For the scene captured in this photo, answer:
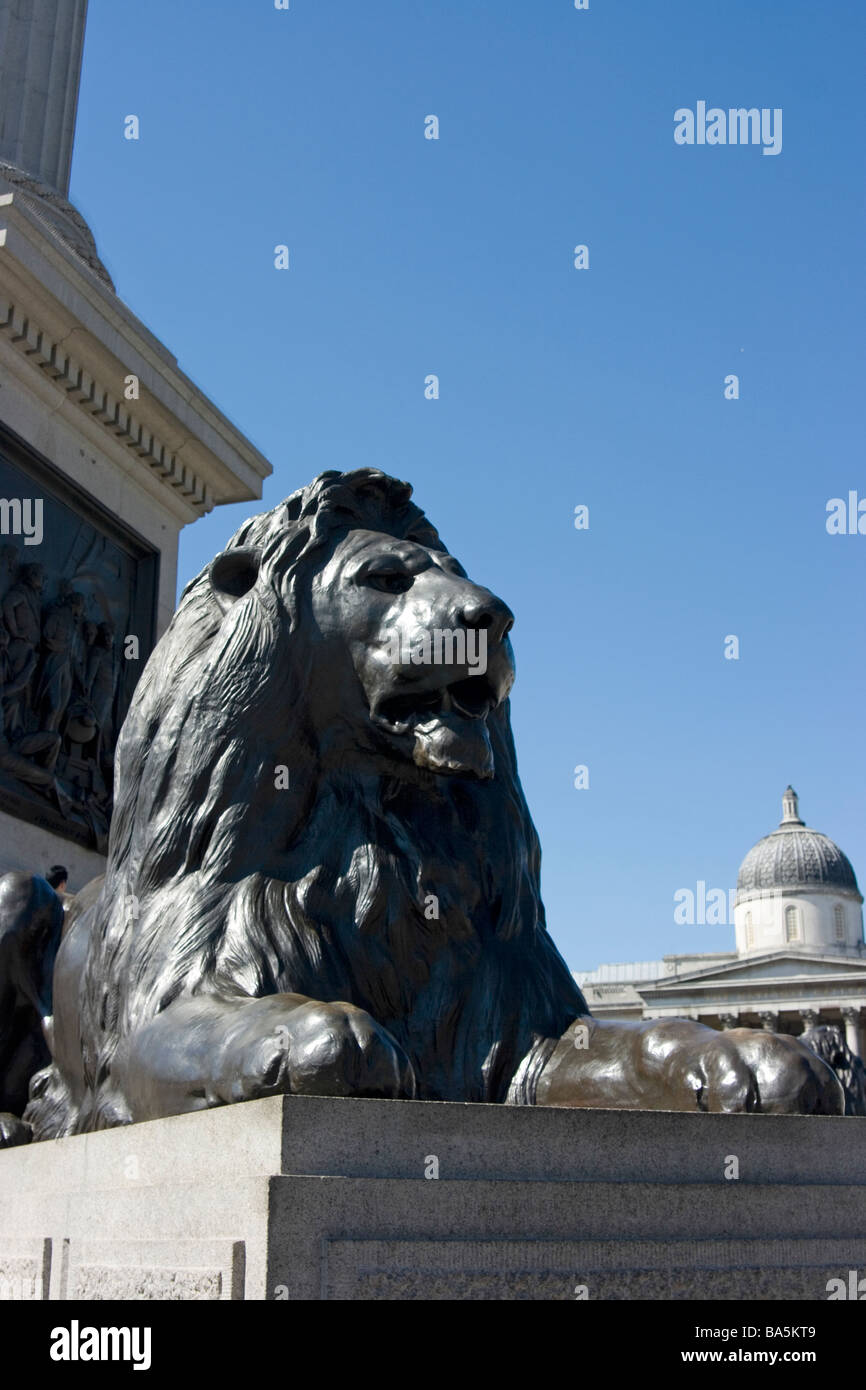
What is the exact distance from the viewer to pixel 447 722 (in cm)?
354

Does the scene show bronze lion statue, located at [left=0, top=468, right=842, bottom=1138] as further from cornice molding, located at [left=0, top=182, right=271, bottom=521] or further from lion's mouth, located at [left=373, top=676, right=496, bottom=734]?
cornice molding, located at [left=0, top=182, right=271, bottom=521]

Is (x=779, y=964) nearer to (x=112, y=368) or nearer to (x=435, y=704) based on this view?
(x=112, y=368)

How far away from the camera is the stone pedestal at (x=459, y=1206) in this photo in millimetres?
2285

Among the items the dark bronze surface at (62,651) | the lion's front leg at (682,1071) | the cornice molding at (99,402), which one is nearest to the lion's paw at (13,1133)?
the lion's front leg at (682,1071)

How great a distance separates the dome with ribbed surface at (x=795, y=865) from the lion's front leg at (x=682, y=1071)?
83.0 m

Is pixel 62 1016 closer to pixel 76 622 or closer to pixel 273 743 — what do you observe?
pixel 273 743

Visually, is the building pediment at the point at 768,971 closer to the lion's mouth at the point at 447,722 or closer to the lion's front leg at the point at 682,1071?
the lion's front leg at the point at 682,1071

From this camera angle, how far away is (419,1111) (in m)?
2.45

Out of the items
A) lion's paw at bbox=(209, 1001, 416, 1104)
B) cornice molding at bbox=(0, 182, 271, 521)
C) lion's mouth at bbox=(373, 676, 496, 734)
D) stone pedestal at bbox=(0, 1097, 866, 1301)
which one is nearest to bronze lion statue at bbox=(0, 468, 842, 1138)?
lion's mouth at bbox=(373, 676, 496, 734)

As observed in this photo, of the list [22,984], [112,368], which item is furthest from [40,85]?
[22,984]

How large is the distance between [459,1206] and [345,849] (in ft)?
4.05

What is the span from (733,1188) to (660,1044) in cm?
70

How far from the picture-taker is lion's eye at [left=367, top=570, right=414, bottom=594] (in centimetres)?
370

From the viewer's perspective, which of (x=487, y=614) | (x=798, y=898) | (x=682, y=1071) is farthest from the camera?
(x=798, y=898)
